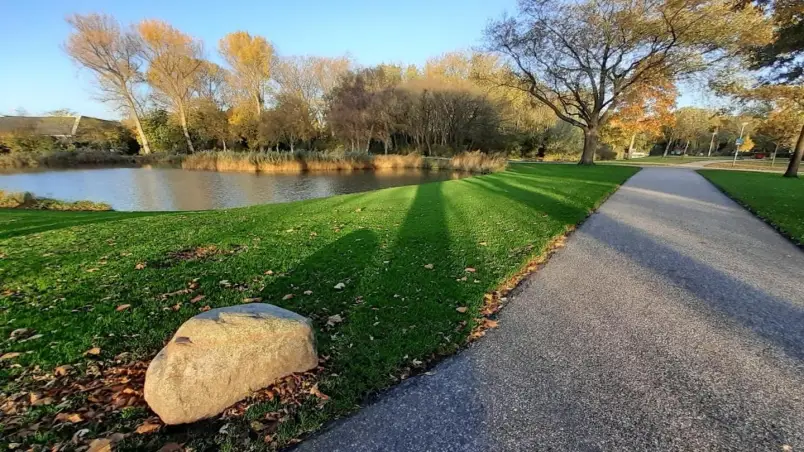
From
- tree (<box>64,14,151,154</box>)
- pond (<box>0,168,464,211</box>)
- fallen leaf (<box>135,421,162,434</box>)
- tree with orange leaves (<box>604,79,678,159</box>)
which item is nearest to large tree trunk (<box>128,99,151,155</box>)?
tree (<box>64,14,151,154</box>)

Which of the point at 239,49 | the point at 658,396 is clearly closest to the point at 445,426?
the point at 658,396

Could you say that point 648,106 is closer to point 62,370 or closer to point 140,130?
point 62,370

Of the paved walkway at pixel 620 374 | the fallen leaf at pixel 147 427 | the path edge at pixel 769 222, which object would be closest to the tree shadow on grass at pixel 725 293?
the paved walkway at pixel 620 374

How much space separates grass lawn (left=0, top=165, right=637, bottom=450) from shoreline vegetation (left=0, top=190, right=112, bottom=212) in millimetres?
4888

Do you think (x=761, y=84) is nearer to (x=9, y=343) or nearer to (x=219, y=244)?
(x=219, y=244)

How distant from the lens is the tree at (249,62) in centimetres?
4025

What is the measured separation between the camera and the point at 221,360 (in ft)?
8.10

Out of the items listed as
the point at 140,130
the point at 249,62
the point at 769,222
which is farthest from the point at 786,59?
the point at 140,130

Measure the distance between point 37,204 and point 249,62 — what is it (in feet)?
110

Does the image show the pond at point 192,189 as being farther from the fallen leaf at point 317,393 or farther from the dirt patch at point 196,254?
the fallen leaf at point 317,393

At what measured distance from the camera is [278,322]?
271 centimetres

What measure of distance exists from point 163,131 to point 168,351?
170ft

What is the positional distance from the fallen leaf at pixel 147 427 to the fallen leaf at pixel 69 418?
1.31 feet

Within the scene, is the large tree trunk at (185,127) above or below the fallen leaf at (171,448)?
above
